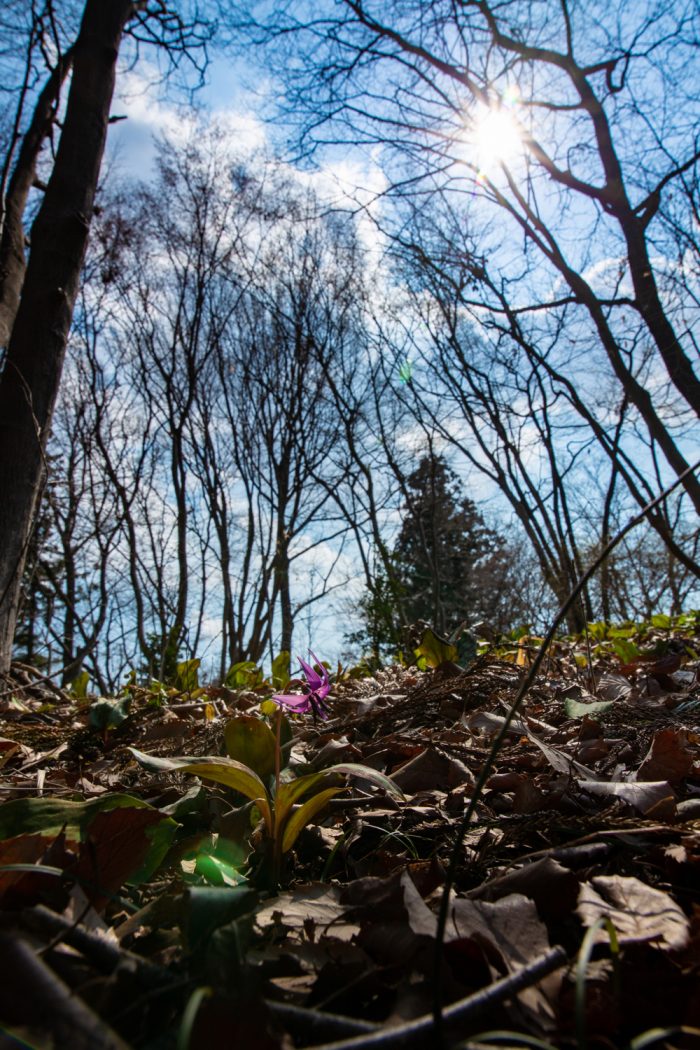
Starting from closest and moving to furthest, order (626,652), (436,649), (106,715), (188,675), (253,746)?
(253,746)
(106,715)
(436,649)
(188,675)
(626,652)

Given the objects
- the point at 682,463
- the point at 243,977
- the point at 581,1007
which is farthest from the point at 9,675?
the point at 682,463

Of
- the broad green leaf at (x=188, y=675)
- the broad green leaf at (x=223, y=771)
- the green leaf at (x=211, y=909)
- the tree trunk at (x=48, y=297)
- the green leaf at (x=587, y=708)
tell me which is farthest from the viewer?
the broad green leaf at (x=188, y=675)

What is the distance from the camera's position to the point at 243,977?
0.51 metres

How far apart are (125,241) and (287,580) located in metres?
A: 5.44

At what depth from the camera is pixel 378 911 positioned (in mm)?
692

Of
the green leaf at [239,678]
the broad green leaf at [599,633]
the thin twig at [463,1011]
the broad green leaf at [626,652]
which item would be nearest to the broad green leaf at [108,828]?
the thin twig at [463,1011]

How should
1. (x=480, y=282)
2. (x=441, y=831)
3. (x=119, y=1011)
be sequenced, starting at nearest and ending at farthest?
1. (x=119, y=1011)
2. (x=441, y=831)
3. (x=480, y=282)

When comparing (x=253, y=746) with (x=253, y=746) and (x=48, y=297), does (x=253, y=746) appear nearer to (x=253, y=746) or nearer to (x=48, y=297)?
(x=253, y=746)

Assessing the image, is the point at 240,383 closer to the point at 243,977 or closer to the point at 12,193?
the point at 12,193

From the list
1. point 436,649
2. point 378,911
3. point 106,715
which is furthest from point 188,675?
point 378,911

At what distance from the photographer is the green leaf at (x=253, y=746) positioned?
1030mm

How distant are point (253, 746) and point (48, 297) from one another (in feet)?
9.74

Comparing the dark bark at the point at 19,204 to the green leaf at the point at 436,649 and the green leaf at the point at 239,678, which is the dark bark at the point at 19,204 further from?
the green leaf at the point at 436,649

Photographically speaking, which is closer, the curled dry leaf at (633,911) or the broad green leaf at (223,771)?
the curled dry leaf at (633,911)
